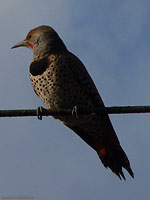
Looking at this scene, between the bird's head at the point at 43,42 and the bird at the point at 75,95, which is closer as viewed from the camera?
the bird at the point at 75,95

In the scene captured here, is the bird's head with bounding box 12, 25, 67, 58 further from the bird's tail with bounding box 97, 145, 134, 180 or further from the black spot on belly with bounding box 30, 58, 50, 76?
the bird's tail with bounding box 97, 145, 134, 180

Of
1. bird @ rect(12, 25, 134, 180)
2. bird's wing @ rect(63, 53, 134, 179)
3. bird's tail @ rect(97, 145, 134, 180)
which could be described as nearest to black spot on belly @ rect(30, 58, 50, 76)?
bird @ rect(12, 25, 134, 180)

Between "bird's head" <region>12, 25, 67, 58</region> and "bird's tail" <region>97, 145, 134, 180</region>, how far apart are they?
5.87ft

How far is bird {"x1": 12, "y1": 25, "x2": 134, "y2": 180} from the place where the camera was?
6312 mm

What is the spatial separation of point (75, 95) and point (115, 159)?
3.73 feet

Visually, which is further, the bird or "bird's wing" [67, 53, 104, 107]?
"bird's wing" [67, 53, 104, 107]

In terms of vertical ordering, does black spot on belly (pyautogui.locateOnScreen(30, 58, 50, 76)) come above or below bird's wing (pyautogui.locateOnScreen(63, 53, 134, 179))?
above

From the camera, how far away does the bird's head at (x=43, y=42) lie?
6906mm

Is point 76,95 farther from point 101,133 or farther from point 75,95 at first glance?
point 101,133

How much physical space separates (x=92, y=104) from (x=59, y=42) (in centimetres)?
135

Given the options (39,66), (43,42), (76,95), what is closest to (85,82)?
(76,95)

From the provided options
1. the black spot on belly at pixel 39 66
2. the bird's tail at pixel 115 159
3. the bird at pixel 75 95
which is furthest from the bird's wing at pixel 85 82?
the bird's tail at pixel 115 159

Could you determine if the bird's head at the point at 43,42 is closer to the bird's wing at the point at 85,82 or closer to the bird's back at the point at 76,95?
the bird's back at the point at 76,95

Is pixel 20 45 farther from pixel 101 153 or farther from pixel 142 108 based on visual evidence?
pixel 142 108
